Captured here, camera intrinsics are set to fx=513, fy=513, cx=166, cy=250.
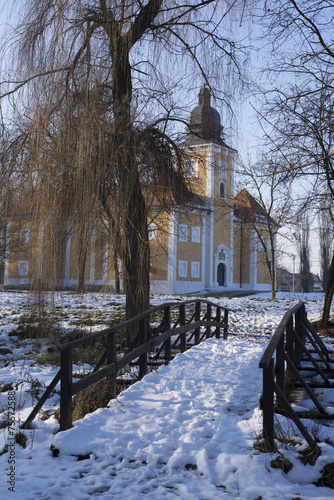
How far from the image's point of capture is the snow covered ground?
347 centimetres

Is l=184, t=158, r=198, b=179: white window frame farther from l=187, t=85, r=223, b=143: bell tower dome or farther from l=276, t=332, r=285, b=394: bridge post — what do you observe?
l=276, t=332, r=285, b=394: bridge post

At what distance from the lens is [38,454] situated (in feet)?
13.4

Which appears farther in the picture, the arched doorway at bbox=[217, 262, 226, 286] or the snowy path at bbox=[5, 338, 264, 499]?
the arched doorway at bbox=[217, 262, 226, 286]

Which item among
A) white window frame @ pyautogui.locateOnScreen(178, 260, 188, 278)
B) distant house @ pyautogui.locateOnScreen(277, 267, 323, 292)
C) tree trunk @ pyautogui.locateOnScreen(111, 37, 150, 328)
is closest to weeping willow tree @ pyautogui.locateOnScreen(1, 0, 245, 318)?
tree trunk @ pyautogui.locateOnScreen(111, 37, 150, 328)

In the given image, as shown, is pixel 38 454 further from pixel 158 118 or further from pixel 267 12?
pixel 158 118

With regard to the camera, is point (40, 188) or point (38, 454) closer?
point (38, 454)

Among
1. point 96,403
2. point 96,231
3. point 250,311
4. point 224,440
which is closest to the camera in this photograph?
point 224,440

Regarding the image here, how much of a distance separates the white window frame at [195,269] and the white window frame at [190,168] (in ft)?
91.7

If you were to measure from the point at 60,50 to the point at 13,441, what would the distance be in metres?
5.03

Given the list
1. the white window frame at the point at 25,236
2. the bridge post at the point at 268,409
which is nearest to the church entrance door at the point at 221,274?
the white window frame at the point at 25,236

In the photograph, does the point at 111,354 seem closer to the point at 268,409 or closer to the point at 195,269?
the point at 268,409

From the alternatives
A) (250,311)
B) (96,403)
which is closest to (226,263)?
(250,311)

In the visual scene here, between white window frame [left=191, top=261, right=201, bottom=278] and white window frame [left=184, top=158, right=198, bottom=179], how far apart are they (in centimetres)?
2795

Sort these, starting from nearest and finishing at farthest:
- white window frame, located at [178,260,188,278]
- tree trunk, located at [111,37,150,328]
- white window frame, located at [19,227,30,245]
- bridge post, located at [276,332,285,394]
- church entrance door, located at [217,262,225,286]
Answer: bridge post, located at [276,332,285,394] → tree trunk, located at [111,37,150,328] → white window frame, located at [19,227,30,245] → white window frame, located at [178,260,188,278] → church entrance door, located at [217,262,225,286]
